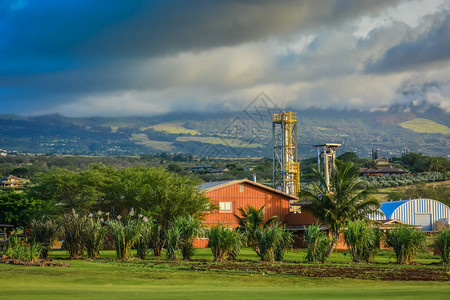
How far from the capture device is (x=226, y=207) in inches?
2126

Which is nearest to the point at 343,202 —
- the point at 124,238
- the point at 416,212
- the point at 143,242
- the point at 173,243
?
the point at 173,243

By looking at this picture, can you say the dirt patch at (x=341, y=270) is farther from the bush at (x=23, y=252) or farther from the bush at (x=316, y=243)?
the bush at (x=23, y=252)

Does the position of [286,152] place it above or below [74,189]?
above

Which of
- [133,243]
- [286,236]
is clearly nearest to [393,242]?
[286,236]

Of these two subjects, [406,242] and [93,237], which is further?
[406,242]

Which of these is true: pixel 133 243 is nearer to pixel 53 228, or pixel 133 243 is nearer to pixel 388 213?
pixel 53 228

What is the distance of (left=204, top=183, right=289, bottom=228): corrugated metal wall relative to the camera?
5334 cm

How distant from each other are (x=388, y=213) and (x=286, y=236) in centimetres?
3383

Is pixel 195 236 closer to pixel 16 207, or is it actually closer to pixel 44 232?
pixel 44 232

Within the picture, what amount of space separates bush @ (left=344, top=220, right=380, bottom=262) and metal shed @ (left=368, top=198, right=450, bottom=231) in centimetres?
3055

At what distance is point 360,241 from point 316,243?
2.70m

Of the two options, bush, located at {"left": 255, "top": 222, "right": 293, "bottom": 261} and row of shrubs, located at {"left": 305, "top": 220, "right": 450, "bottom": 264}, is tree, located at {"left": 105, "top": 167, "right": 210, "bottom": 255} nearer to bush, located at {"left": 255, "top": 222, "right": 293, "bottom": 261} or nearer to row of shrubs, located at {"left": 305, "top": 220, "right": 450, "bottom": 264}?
bush, located at {"left": 255, "top": 222, "right": 293, "bottom": 261}

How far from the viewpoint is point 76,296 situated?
1634cm

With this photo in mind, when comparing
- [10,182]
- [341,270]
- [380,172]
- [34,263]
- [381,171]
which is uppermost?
[381,171]
